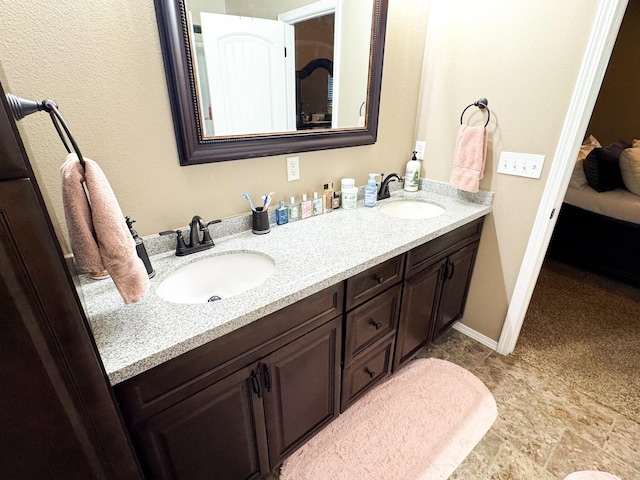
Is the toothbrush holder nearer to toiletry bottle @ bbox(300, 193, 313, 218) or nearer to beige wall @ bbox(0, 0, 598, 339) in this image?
beige wall @ bbox(0, 0, 598, 339)

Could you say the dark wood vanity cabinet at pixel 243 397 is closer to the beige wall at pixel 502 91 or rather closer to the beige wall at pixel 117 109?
the beige wall at pixel 117 109

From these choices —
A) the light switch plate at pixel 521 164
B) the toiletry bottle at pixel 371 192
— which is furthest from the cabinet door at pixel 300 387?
the light switch plate at pixel 521 164

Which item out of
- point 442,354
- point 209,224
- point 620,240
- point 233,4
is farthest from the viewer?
point 620,240

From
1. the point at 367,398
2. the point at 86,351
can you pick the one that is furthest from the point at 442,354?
the point at 86,351

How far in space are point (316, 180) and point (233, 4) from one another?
2.50ft

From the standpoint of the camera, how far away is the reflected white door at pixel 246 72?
3.72 ft

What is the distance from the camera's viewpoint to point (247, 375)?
94cm

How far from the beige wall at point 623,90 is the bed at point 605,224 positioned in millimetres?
1426

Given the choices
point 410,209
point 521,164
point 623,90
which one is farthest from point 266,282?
point 623,90

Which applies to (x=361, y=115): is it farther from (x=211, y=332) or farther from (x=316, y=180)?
(x=211, y=332)

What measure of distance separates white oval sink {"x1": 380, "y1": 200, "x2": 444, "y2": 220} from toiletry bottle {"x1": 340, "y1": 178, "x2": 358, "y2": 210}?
205 millimetres

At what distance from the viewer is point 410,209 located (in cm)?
185

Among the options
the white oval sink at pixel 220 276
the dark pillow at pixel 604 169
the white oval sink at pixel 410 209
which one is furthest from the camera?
the dark pillow at pixel 604 169

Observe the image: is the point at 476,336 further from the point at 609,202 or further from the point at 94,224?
the point at 94,224
